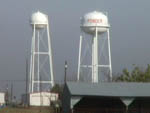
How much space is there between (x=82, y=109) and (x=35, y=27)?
95.2ft

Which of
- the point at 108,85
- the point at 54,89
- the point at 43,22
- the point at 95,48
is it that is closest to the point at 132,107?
the point at 108,85

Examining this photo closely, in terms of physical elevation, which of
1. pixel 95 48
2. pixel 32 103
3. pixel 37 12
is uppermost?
pixel 37 12

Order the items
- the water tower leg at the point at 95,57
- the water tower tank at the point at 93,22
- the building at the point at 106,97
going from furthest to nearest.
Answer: the water tower leg at the point at 95,57, the water tower tank at the point at 93,22, the building at the point at 106,97

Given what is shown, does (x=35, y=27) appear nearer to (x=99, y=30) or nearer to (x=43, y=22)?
Answer: (x=43, y=22)

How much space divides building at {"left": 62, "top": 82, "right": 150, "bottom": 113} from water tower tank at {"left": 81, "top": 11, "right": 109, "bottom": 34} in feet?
52.4

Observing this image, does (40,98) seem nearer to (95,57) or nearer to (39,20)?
(39,20)

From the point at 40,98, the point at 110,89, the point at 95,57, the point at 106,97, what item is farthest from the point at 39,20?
the point at 106,97

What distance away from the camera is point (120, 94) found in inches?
1826

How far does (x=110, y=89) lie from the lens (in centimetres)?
4819

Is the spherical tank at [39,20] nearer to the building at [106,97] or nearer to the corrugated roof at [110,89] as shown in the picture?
the building at [106,97]

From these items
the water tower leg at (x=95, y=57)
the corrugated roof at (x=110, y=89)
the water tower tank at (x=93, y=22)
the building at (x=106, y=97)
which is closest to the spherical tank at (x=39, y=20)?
the water tower tank at (x=93, y=22)

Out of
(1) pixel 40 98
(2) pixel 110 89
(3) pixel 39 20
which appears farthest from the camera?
(1) pixel 40 98

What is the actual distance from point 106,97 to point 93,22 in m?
21.9

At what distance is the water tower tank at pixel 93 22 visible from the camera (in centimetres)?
6762
